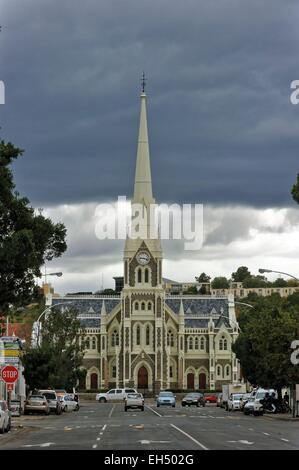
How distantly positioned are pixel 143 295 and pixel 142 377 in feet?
38.0

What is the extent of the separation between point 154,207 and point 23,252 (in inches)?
4159

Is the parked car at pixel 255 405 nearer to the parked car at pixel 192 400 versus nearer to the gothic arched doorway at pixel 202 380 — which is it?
the parked car at pixel 192 400

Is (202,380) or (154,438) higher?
(202,380)

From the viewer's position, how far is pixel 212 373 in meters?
149

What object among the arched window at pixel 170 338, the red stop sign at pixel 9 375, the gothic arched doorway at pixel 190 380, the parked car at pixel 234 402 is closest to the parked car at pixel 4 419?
the red stop sign at pixel 9 375

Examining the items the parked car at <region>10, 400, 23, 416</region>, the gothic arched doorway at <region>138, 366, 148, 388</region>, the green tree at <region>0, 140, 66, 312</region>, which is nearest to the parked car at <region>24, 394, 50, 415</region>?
the parked car at <region>10, 400, 23, 416</region>

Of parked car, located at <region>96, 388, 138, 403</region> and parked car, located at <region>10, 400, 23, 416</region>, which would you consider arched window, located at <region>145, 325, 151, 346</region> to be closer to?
parked car, located at <region>96, 388, 138, 403</region>

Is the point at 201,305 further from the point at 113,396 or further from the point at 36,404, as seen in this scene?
the point at 36,404

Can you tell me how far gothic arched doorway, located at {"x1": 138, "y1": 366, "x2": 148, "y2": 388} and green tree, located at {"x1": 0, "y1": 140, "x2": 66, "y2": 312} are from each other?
341 feet

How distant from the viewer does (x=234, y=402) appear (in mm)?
80000

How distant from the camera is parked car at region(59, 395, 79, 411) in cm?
7769

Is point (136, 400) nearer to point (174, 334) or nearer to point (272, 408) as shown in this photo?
point (272, 408)

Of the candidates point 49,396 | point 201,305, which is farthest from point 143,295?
point 49,396
